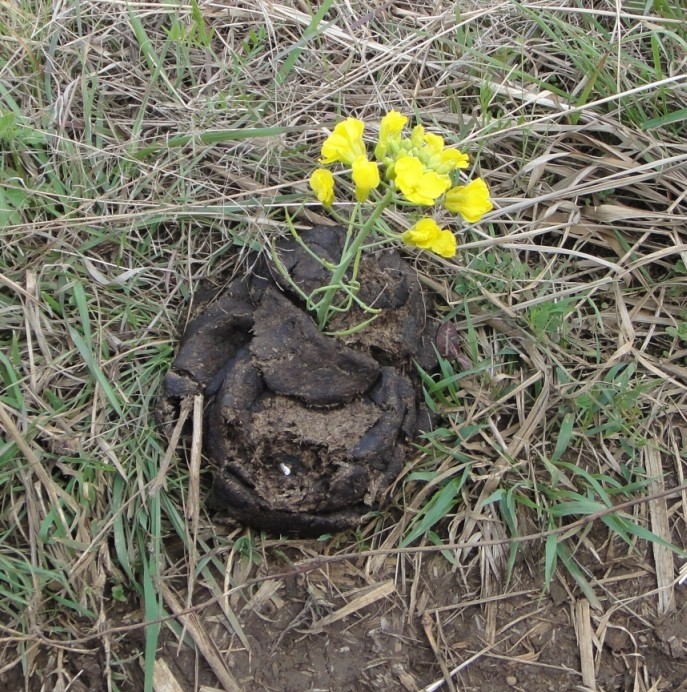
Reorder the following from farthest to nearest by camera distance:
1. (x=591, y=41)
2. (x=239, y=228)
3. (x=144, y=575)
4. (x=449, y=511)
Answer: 1. (x=591, y=41)
2. (x=239, y=228)
3. (x=449, y=511)
4. (x=144, y=575)

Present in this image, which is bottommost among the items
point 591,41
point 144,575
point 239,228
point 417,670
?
point 417,670

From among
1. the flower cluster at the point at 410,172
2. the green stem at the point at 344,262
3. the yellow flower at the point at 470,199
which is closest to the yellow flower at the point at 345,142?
the flower cluster at the point at 410,172

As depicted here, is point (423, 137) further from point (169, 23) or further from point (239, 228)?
point (169, 23)

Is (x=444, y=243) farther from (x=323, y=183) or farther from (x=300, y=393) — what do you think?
(x=300, y=393)

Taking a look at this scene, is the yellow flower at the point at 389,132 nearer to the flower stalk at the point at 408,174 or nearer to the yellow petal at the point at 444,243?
the flower stalk at the point at 408,174

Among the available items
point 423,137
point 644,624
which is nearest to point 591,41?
point 423,137

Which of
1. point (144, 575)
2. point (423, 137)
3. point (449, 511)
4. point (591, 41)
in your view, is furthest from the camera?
point (591, 41)

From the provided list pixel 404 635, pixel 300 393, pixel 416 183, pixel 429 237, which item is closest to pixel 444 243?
pixel 429 237
